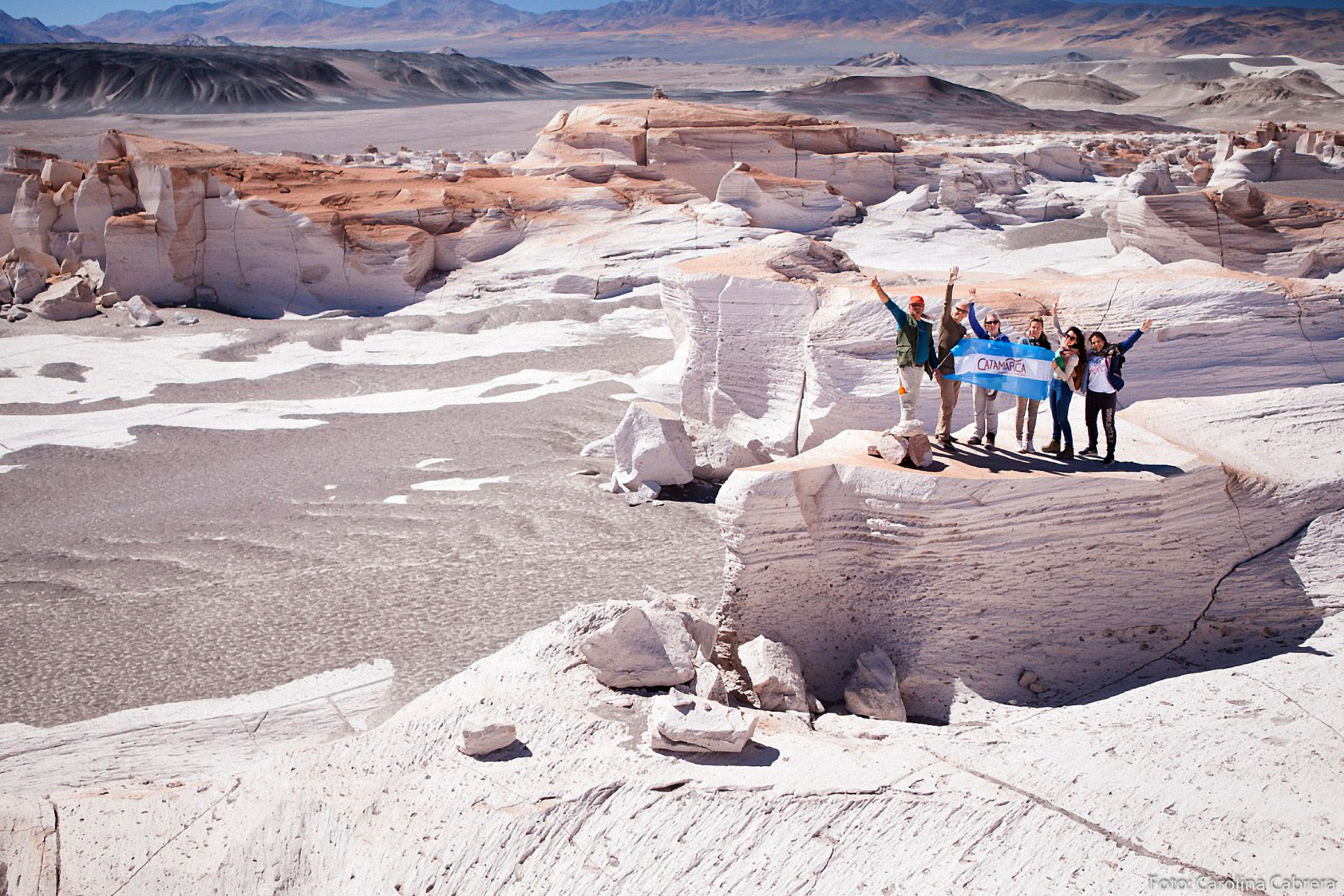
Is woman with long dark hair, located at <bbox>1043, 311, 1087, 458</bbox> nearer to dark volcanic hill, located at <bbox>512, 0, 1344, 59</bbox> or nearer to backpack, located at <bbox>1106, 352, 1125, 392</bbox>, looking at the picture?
backpack, located at <bbox>1106, 352, 1125, 392</bbox>

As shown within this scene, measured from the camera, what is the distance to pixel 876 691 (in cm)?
473

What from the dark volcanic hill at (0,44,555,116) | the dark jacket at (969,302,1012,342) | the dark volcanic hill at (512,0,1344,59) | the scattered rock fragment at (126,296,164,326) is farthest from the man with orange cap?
the dark volcanic hill at (512,0,1344,59)

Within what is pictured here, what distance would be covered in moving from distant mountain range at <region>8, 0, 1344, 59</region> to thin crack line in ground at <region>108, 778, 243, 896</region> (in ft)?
298

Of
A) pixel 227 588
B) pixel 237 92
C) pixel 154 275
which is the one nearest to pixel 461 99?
pixel 237 92

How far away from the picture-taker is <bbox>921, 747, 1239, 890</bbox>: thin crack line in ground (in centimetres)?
334

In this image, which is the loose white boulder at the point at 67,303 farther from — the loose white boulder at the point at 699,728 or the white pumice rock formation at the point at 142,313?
the loose white boulder at the point at 699,728

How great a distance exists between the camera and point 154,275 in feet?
49.7

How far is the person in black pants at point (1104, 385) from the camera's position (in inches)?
199

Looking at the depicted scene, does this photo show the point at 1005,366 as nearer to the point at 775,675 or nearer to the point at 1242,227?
the point at 775,675

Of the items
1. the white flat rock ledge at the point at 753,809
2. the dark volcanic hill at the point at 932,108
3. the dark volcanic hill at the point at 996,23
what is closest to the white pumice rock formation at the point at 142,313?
the white flat rock ledge at the point at 753,809

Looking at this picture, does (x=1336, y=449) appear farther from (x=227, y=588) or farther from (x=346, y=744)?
(x=227, y=588)

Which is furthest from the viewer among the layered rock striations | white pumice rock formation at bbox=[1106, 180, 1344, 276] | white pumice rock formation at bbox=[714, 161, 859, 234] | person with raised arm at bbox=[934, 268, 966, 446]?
white pumice rock formation at bbox=[714, 161, 859, 234]

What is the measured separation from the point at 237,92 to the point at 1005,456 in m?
64.6

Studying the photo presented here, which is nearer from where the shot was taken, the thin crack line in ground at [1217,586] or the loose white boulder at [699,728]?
the loose white boulder at [699,728]
